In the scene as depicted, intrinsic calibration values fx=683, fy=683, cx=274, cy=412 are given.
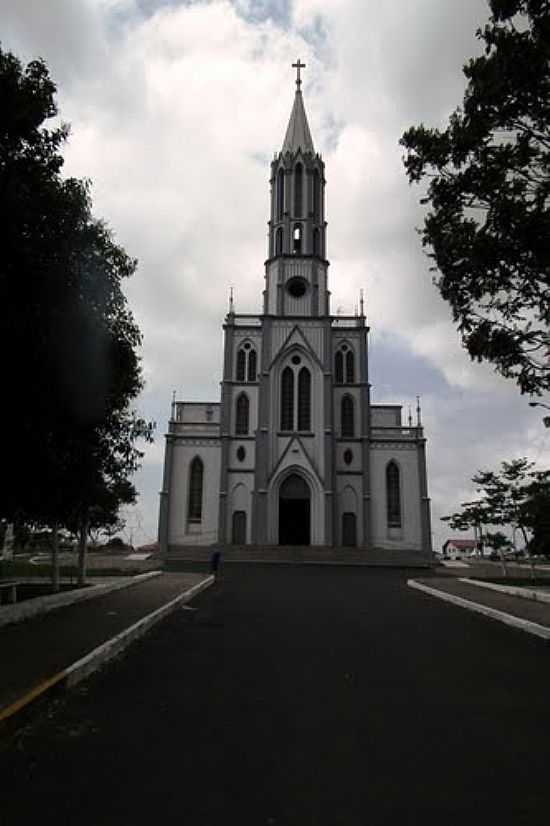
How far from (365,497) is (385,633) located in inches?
1208

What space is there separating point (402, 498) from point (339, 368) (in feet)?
29.8

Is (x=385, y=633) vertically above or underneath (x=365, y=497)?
underneath

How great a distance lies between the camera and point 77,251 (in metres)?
9.21

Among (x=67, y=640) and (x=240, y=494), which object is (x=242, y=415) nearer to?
(x=240, y=494)

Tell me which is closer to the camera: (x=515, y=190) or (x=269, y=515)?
(x=515, y=190)

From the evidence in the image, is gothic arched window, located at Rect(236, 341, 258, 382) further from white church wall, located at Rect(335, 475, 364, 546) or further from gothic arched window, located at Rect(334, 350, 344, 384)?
white church wall, located at Rect(335, 475, 364, 546)

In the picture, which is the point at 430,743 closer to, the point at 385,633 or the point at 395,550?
the point at 385,633

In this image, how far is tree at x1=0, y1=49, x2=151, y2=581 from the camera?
8.27 metres

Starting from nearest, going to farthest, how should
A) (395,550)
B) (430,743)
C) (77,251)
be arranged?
(430,743) → (77,251) → (395,550)

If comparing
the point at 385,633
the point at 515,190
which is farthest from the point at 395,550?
the point at 515,190

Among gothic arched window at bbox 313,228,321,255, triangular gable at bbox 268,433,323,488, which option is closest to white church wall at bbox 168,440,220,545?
triangular gable at bbox 268,433,323,488

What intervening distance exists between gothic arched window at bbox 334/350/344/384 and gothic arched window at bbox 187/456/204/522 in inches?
397

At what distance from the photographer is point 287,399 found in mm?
41906

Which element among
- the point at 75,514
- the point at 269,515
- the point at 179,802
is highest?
the point at 269,515
